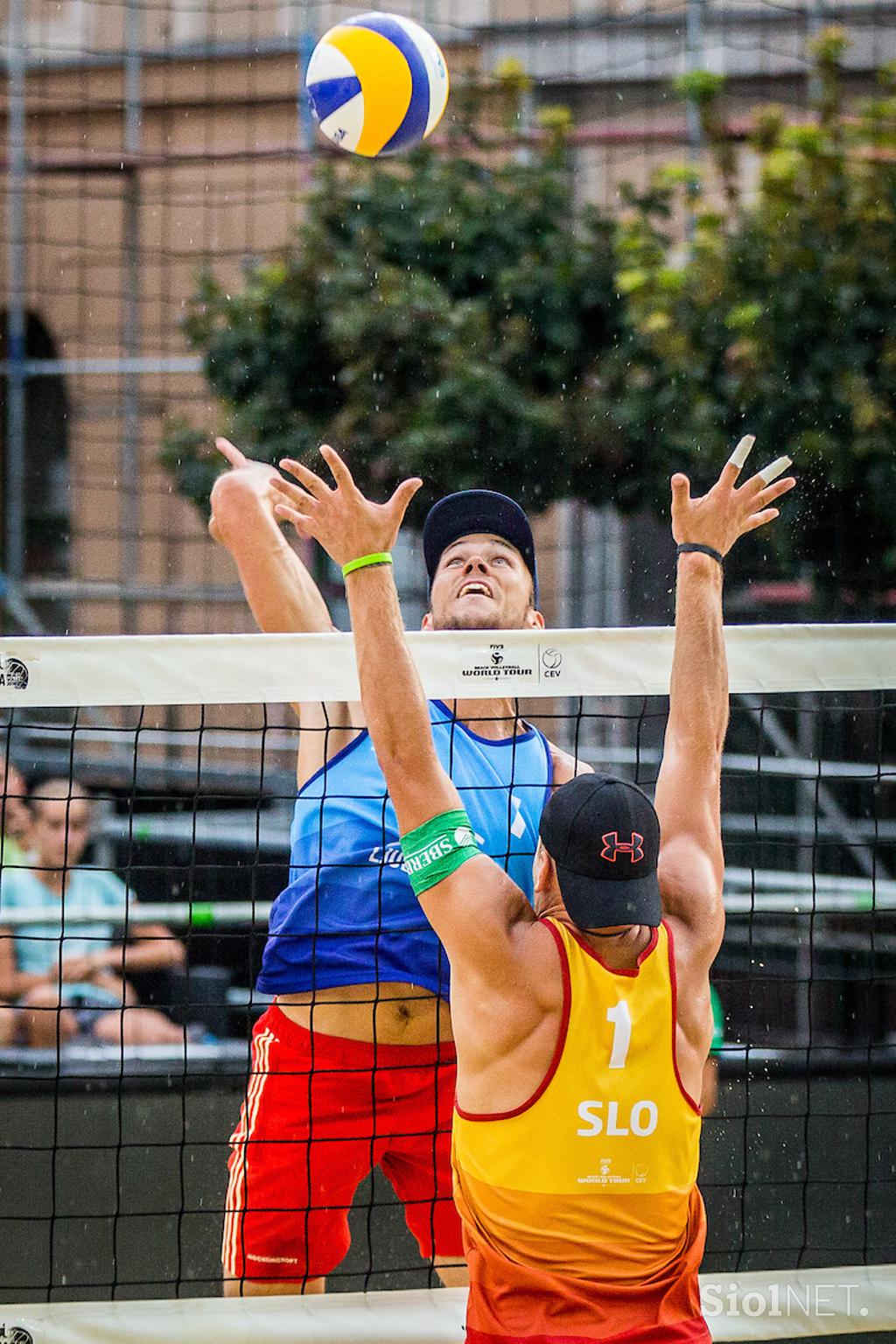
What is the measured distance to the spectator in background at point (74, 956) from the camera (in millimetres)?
5531

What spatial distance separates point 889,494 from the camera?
5953 mm

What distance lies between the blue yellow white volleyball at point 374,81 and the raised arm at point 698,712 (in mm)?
2106

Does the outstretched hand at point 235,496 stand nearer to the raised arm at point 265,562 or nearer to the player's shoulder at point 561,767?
the raised arm at point 265,562

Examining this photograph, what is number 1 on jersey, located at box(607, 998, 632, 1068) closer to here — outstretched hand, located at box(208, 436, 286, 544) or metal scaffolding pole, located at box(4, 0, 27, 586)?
outstretched hand, located at box(208, 436, 286, 544)

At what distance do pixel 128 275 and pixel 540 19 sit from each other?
303 centimetres

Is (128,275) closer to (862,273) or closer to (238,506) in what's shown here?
(862,273)

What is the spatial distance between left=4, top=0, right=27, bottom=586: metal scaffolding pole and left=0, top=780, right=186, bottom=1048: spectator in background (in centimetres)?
311

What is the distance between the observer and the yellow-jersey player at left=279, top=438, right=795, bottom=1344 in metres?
2.10

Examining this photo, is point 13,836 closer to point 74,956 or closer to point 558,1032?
point 74,956

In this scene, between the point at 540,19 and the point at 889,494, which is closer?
the point at 889,494

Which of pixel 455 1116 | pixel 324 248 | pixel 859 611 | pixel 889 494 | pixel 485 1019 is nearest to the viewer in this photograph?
pixel 485 1019

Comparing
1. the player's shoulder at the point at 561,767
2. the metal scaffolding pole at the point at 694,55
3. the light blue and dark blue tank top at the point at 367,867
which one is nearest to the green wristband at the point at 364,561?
the light blue and dark blue tank top at the point at 367,867

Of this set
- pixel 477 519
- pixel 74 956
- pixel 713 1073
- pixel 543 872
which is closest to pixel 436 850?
pixel 543 872

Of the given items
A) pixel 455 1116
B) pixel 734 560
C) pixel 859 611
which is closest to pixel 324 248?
pixel 734 560
